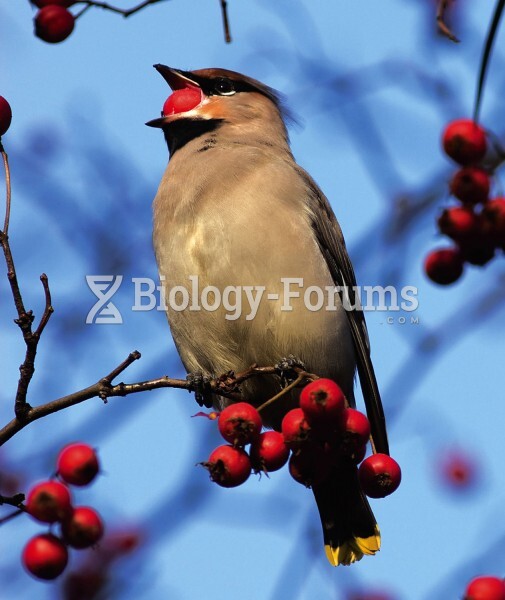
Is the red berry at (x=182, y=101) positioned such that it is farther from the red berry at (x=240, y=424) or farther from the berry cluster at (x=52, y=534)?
the berry cluster at (x=52, y=534)

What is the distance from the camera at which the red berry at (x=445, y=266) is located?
2725 mm

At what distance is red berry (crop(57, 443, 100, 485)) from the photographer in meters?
2.78

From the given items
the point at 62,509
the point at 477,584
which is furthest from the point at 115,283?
the point at 477,584

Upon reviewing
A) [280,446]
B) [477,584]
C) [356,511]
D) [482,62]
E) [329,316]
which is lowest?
[356,511]

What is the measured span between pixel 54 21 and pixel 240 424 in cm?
145

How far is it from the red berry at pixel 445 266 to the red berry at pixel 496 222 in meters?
0.14

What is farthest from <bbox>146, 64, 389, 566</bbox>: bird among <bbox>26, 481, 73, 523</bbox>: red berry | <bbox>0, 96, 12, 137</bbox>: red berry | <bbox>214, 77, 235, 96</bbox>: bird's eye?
<bbox>26, 481, 73, 523</bbox>: red berry

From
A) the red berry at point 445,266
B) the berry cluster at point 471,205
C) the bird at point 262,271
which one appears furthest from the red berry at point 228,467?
the berry cluster at point 471,205

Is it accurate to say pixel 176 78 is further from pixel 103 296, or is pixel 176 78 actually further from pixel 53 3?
pixel 53 3

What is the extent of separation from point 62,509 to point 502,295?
2.87m

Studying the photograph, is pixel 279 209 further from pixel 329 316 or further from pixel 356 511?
pixel 356 511

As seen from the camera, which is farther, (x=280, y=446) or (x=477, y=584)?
(x=280, y=446)

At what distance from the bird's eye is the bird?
0.92 feet

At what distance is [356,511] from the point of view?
4.86 m
